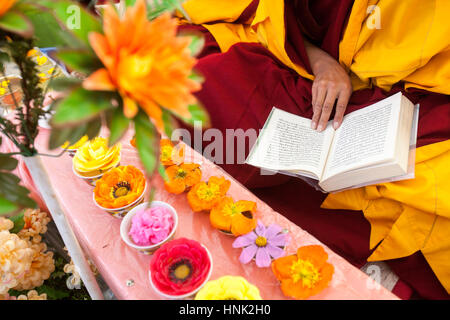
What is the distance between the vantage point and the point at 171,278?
0.57 meters

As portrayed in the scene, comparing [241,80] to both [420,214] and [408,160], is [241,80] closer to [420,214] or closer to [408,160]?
[408,160]

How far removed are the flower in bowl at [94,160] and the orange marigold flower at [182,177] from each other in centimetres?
14

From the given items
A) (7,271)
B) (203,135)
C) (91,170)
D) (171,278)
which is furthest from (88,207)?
(203,135)

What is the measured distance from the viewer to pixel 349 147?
2.81 ft

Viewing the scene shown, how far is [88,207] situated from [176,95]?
0.57m

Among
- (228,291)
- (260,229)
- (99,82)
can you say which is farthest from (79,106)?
(260,229)

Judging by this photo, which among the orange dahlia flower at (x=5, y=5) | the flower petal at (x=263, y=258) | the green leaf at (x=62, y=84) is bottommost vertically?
the flower petal at (x=263, y=258)

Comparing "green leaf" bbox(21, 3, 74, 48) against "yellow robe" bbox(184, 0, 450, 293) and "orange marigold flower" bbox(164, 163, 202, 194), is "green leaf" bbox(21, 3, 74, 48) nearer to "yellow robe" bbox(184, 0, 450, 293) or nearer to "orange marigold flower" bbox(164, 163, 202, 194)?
"orange marigold flower" bbox(164, 163, 202, 194)

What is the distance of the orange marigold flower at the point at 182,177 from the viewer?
75 centimetres

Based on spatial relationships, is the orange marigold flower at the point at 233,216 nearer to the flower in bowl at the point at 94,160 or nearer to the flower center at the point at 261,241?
the flower center at the point at 261,241

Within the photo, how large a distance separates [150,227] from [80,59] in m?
0.38

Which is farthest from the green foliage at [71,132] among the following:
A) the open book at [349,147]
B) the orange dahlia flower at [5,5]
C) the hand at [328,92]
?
the hand at [328,92]

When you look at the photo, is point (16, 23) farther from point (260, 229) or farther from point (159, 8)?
point (260, 229)

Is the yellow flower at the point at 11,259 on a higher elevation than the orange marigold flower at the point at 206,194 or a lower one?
lower
